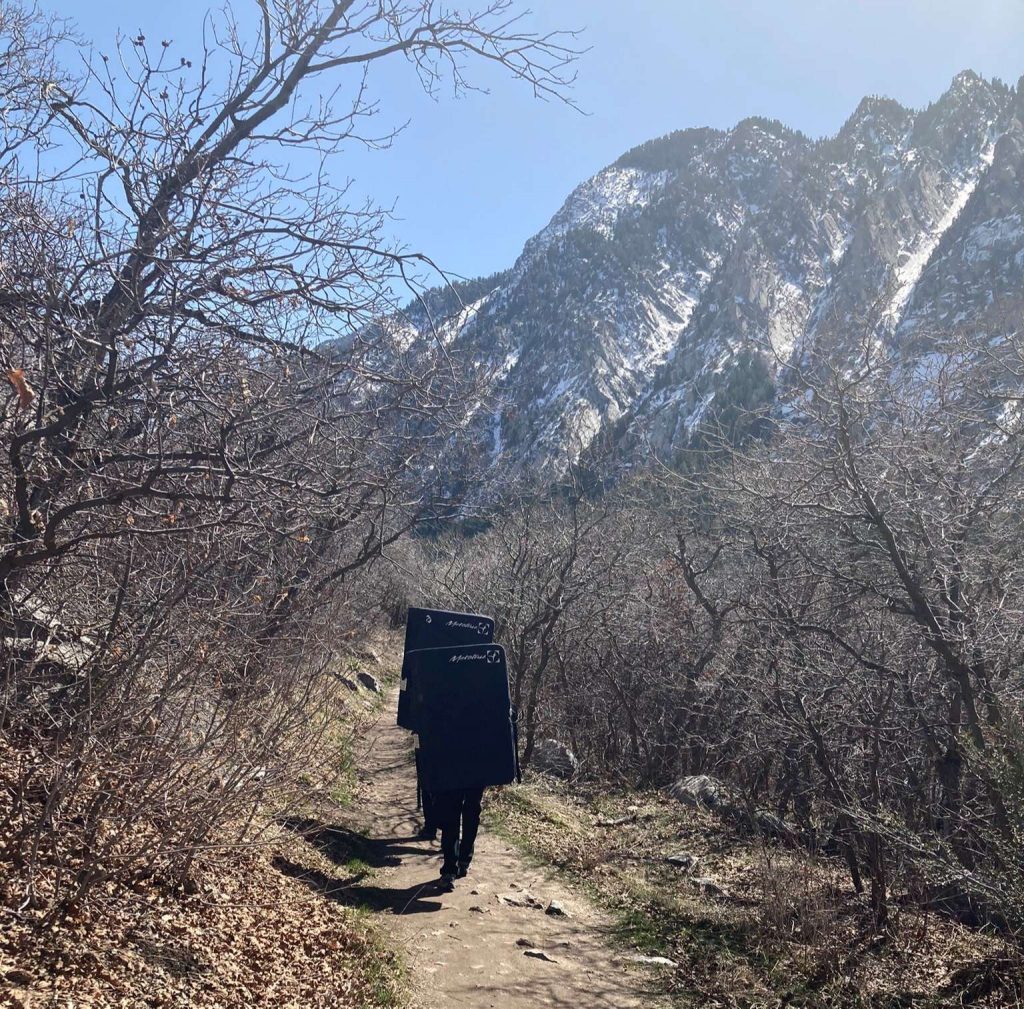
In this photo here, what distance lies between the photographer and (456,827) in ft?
22.4

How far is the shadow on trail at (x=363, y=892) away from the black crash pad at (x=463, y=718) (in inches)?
30.4

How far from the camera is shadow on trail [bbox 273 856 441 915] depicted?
6250 millimetres

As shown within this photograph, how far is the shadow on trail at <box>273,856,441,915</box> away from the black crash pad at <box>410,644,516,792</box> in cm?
77

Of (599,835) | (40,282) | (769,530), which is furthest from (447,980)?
(769,530)

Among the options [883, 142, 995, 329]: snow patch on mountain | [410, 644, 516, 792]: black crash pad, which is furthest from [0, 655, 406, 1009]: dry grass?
[883, 142, 995, 329]: snow patch on mountain

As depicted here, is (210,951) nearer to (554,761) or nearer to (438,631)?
(438,631)

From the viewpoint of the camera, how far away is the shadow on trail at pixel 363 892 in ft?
20.5

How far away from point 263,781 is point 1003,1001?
4.38 metres

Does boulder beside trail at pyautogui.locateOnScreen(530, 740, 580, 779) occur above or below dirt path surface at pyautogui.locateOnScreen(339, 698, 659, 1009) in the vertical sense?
below

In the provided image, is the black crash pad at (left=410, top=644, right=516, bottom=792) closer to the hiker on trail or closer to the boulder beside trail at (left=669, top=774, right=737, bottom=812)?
the hiker on trail

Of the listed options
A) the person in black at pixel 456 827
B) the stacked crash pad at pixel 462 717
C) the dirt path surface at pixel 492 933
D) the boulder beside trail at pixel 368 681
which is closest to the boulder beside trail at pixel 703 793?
the dirt path surface at pixel 492 933

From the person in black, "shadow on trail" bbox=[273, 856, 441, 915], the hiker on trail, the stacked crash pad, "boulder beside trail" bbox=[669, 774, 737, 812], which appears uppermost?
the hiker on trail

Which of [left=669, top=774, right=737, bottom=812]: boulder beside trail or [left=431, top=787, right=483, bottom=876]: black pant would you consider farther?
[left=669, top=774, right=737, bottom=812]: boulder beside trail

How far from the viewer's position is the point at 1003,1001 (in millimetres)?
5066
